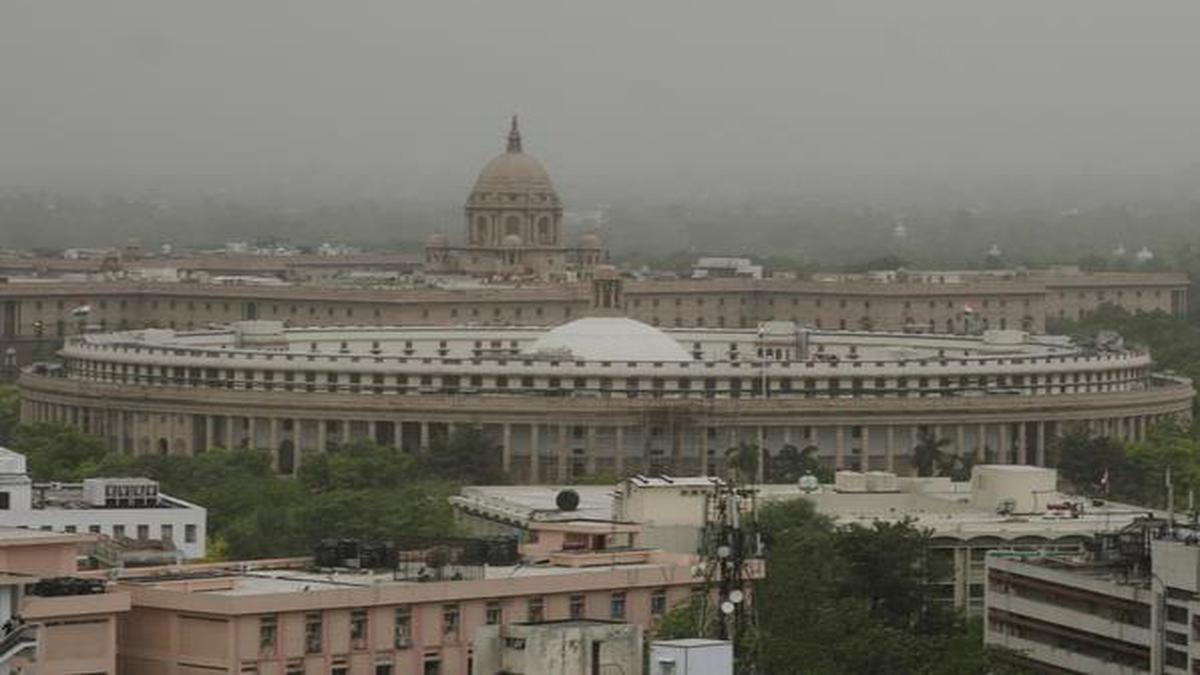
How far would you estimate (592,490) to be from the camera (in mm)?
115125

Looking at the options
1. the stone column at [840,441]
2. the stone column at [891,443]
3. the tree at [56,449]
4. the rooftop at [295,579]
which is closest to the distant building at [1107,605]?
the rooftop at [295,579]

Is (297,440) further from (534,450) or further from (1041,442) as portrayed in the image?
(1041,442)

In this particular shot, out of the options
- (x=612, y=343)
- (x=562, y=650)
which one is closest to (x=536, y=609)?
(x=562, y=650)

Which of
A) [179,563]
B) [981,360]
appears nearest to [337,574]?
[179,563]

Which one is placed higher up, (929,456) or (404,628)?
(929,456)

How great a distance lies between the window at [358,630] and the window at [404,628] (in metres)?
0.71

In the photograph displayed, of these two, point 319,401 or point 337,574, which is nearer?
point 337,574

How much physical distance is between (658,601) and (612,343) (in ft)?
290

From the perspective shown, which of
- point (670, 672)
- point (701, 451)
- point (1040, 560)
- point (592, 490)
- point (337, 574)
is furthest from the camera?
point (701, 451)

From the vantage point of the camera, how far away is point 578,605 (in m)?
75.1

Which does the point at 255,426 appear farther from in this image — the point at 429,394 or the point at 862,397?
the point at 862,397

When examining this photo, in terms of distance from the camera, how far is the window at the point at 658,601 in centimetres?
7656

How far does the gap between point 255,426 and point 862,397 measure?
22708 millimetres

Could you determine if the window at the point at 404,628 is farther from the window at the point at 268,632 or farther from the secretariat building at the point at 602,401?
the secretariat building at the point at 602,401
